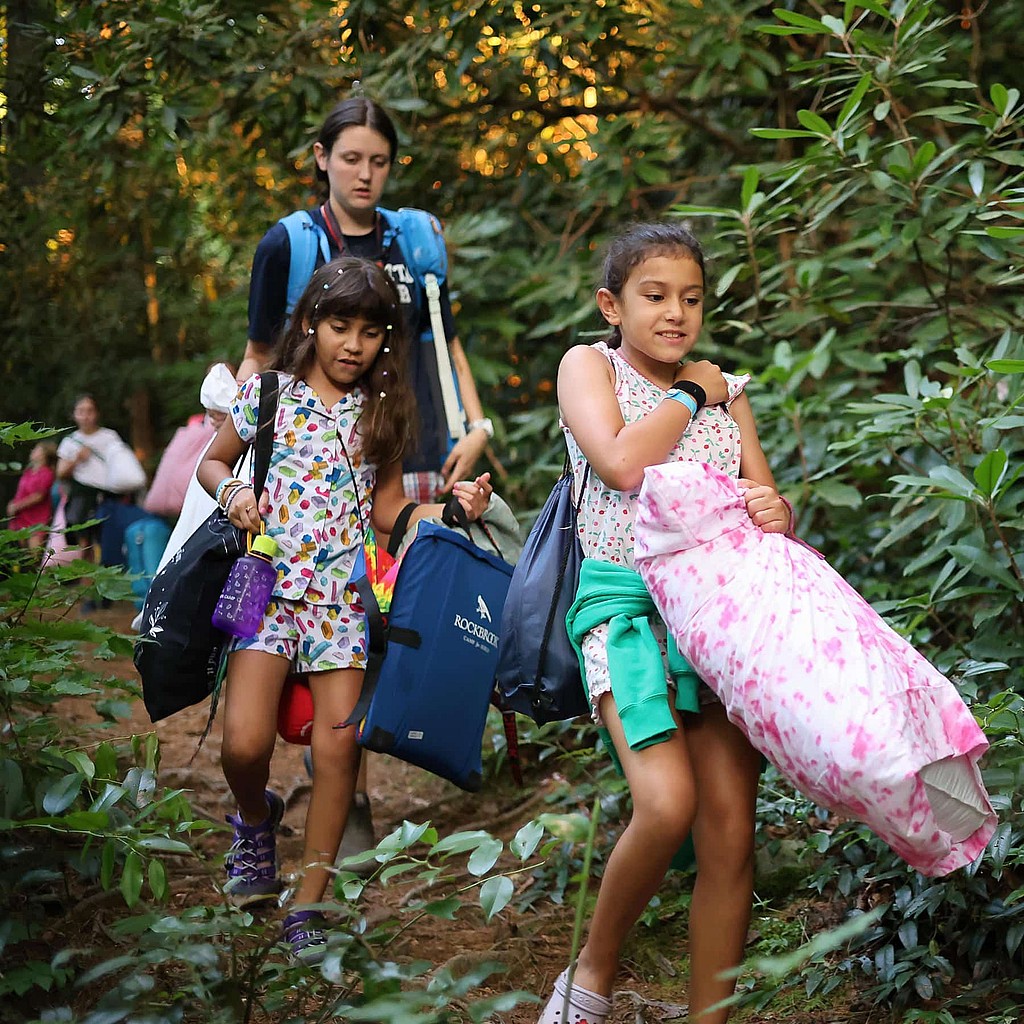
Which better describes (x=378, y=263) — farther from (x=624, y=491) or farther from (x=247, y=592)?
(x=624, y=491)

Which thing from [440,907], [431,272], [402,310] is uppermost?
[431,272]

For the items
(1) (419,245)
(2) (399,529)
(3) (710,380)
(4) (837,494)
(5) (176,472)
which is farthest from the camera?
(5) (176,472)

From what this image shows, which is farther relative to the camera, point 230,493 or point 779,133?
point 779,133

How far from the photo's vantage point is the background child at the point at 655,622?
Result: 245 cm

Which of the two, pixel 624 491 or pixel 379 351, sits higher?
pixel 379 351

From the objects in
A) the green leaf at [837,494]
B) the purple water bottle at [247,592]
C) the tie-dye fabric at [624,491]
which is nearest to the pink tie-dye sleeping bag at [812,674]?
the tie-dye fabric at [624,491]

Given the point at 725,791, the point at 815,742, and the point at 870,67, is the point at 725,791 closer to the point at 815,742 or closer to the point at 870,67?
the point at 815,742

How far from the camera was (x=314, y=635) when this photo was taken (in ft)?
11.0

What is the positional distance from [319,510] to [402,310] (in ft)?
2.36

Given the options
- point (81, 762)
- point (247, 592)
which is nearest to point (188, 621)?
point (247, 592)

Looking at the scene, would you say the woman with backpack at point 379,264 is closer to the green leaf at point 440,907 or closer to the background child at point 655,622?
the background child at point 655,622

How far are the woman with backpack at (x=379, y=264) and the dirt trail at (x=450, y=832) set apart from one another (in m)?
0.48

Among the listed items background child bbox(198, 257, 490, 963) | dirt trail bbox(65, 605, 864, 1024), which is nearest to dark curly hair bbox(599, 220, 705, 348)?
background child bbox(198, 257, 490, 963)

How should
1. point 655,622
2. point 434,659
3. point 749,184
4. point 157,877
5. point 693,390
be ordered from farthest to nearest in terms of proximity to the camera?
point 749,184
point 434,659
point 693,390
point 655,622
point 157,877
